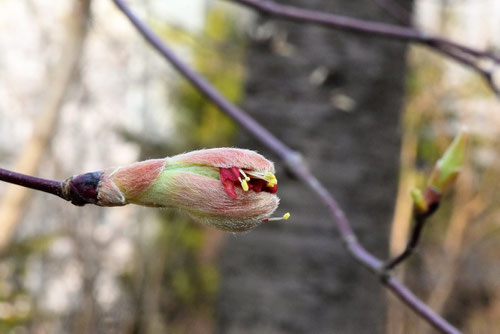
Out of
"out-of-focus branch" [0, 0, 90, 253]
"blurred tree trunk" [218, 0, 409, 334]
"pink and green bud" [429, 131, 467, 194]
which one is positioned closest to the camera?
"pink and green bud" [429, 131, 467, 194]

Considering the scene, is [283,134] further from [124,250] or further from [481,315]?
[481,315]

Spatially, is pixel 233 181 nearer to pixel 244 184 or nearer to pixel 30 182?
pixel 244 184

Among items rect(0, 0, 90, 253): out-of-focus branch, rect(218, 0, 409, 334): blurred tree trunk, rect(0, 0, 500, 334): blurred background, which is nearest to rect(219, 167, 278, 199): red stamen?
rect(0, 0, 500, 334): blurred background

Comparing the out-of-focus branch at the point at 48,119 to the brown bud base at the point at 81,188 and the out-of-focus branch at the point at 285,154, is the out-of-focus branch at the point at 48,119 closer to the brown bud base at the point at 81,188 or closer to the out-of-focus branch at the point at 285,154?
the out-of-focus branch at the point at 285,154

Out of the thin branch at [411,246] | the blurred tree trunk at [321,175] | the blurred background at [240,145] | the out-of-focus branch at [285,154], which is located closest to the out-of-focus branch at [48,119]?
the blurred background at [240,145]

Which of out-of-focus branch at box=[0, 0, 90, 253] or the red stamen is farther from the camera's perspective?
out-of-focus branch at box=[0, 0, 90, 253]

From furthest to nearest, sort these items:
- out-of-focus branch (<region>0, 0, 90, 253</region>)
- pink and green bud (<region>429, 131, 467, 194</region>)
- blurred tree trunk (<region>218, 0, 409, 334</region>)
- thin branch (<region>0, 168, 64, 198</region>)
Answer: blurred tree trunk (<region>218, 0, 409, 334</region>) → out-of-focus branch (<region>0, 0, 90, 253</region>) → pink and green bud (<region>429, 131, 467, 194</region>) → thin branch (<region>0, 168, 64, 198</region>)

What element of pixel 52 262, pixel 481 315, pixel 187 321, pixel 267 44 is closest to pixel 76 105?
pixel 52 262

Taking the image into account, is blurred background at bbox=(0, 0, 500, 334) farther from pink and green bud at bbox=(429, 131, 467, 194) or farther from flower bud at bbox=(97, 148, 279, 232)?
flower bud at bbox=(97, 148, 279, 232)
